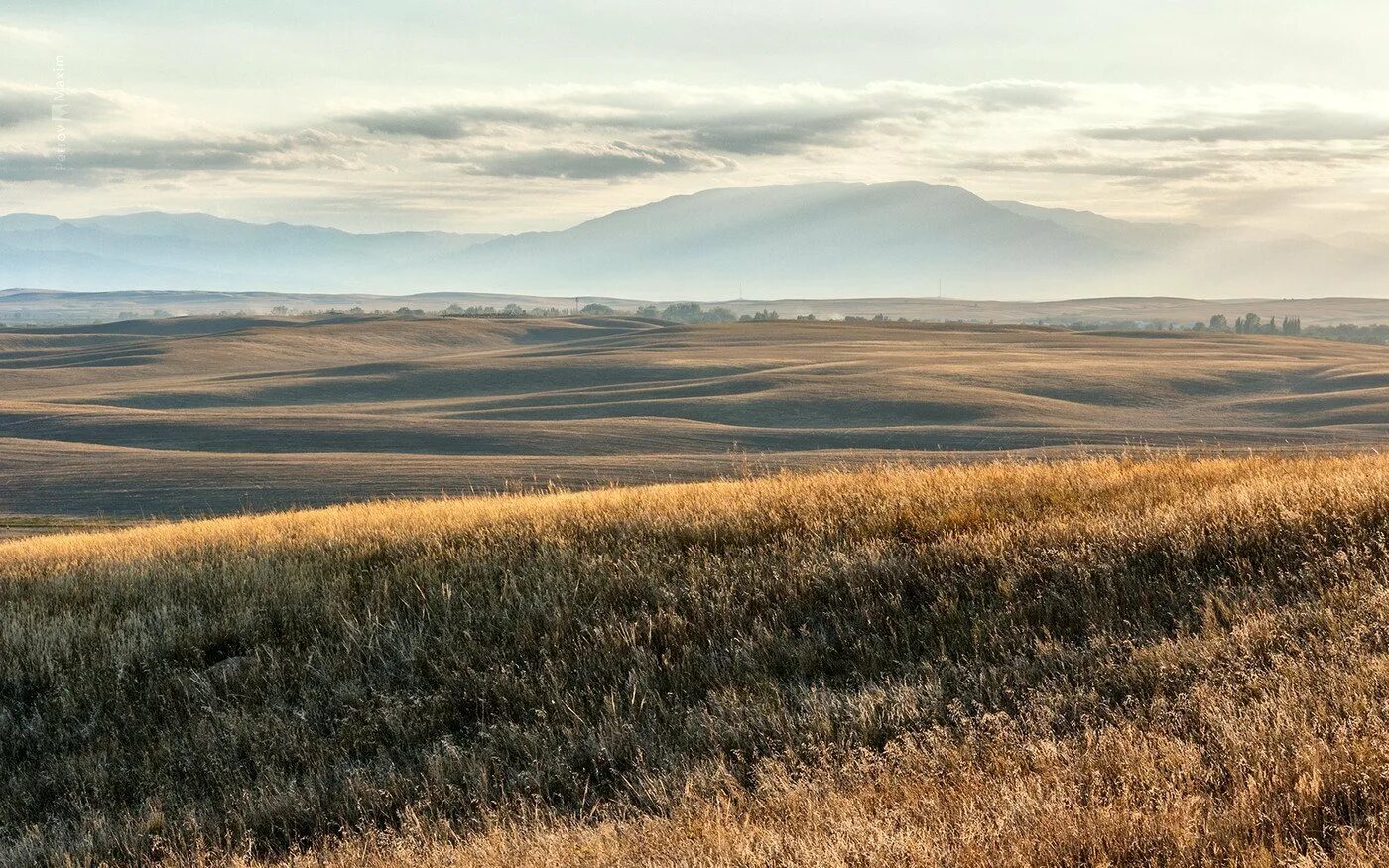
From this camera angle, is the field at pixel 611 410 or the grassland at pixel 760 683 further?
the field at pixel 611 410

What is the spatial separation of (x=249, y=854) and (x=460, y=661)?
237cm

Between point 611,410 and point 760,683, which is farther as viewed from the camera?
point 611,410

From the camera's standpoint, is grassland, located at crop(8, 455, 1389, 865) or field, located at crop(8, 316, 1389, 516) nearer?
grassland, located at crop(8, 455, 1389, 865)

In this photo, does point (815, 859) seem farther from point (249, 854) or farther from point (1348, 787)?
point (249, 854)

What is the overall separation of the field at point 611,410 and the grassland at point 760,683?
18.1m

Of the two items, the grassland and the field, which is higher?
the grassland

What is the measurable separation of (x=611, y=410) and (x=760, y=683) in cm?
8108

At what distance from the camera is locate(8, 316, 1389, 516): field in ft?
192

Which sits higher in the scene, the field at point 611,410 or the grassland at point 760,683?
the grassland at point 760,683

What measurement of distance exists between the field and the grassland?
1806 centimetres

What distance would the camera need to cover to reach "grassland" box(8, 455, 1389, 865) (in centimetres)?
457

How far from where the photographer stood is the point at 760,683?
6980mm

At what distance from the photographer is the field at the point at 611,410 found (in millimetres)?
58438

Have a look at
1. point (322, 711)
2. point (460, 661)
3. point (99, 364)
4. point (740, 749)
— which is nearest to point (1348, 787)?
point (740, 749)
